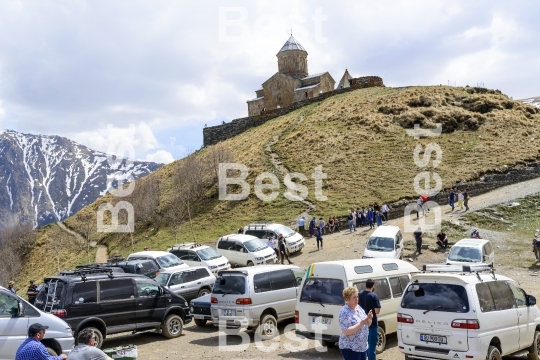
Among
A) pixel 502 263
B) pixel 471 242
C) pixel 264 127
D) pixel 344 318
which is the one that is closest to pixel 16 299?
pixel 344 318

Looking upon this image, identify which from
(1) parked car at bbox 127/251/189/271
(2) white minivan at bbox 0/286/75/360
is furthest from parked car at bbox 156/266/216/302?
(2) white minivan at bbox 0/286/75/360

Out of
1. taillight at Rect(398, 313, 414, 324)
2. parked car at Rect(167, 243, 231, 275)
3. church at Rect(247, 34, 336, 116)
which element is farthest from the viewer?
church at Rect(247, 34, 336, 116)

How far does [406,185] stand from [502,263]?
19.7m

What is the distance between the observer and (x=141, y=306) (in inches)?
528

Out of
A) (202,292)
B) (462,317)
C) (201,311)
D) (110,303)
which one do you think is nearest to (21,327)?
(110,303)

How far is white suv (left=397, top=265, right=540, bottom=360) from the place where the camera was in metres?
8.83

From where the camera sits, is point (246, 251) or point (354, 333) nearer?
point (354, 333)

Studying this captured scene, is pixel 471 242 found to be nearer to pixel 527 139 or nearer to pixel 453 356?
pixel 453 356

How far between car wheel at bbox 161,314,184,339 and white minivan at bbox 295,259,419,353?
4200mm

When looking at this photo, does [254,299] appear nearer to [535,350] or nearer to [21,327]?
[21,327]

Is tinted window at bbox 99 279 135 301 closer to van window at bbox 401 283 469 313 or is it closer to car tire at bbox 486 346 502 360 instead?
van window at bbox 401 283 469 313

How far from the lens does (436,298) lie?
935cm

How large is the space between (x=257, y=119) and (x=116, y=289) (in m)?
67.2

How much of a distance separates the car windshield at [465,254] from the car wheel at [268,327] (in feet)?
31.6
